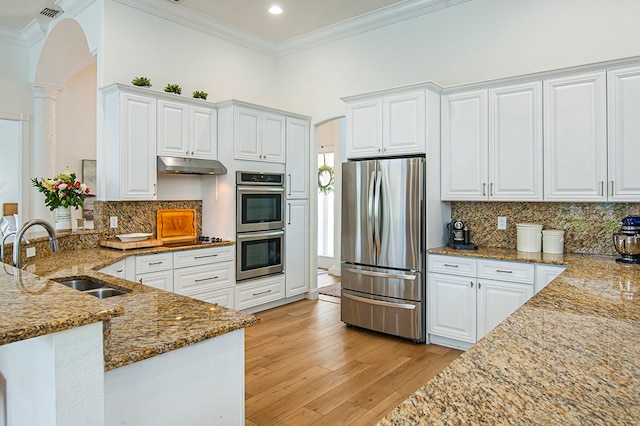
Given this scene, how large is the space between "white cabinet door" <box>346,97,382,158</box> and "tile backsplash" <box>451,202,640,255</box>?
104 cm

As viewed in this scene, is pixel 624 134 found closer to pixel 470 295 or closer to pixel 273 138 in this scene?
pixel 470 295

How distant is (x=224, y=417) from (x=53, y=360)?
2.43ft

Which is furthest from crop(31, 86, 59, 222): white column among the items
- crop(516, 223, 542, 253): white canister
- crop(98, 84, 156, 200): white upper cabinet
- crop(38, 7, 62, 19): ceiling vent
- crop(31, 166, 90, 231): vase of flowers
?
crop(516, 223, 542, 253): white canister

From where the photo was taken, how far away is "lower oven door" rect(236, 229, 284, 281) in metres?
4.67

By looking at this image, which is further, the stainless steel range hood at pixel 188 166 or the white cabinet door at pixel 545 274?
the stainless steel range hood at pixel 188 166

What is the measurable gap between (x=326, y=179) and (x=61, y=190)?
510 cm

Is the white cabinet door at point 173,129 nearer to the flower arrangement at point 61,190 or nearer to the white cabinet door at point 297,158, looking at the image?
the flower arrangement at point 61,190

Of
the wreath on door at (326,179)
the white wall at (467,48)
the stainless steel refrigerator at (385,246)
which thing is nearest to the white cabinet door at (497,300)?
the stainless steel refrigerator at (385,246)

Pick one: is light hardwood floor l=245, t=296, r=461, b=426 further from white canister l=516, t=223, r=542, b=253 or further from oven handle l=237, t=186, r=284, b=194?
oven handle l=237, t=186, r=284, b=194

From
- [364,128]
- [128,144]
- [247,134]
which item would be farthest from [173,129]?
[364,128]

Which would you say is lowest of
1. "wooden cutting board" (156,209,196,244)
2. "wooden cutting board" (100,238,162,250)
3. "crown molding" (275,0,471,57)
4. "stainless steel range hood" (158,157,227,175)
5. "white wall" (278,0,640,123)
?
"wooden cutting board" (100,238,162,250)

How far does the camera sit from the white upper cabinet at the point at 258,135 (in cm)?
465

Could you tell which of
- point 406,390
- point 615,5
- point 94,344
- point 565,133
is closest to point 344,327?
point 406,390

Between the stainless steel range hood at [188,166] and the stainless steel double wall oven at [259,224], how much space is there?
247mm
